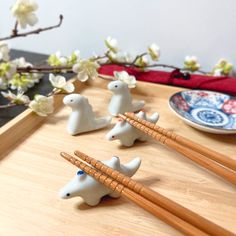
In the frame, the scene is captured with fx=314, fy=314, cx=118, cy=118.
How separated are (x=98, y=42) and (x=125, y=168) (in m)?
0.60

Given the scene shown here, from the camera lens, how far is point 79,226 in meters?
0.40

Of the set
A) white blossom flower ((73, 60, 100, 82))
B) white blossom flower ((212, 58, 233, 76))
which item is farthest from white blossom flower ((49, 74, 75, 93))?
white blossom flower ((212, 58, 233, 76))

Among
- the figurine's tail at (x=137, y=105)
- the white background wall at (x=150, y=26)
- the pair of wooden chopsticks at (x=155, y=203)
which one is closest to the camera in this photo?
the pair of wooden chopsticks at (x=155, y=203)

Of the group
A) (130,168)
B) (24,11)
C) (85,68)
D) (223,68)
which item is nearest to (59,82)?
(85,68)

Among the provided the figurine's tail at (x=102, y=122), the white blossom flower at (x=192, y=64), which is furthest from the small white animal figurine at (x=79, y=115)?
the white blossom flower at (x=192, y=64)

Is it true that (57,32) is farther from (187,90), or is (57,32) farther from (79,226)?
(79,226)

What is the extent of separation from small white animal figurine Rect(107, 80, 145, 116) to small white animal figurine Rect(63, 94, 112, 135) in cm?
Answer: 7

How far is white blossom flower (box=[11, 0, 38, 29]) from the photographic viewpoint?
561 millimetres

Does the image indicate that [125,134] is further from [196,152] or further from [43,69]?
[43,69]

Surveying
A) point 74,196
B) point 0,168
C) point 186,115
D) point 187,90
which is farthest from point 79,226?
point 187,90

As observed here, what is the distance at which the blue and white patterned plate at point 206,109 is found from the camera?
61 centimetres

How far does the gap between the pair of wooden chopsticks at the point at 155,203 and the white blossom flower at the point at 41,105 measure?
0.71 ft

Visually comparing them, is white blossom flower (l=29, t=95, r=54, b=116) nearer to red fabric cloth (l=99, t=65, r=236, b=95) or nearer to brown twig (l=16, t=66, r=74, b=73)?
brown twig (l=16, t=66, r=74, b=73)

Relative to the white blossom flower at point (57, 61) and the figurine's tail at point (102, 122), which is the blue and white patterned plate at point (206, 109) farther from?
the white blossom flower at point (57, 61)
